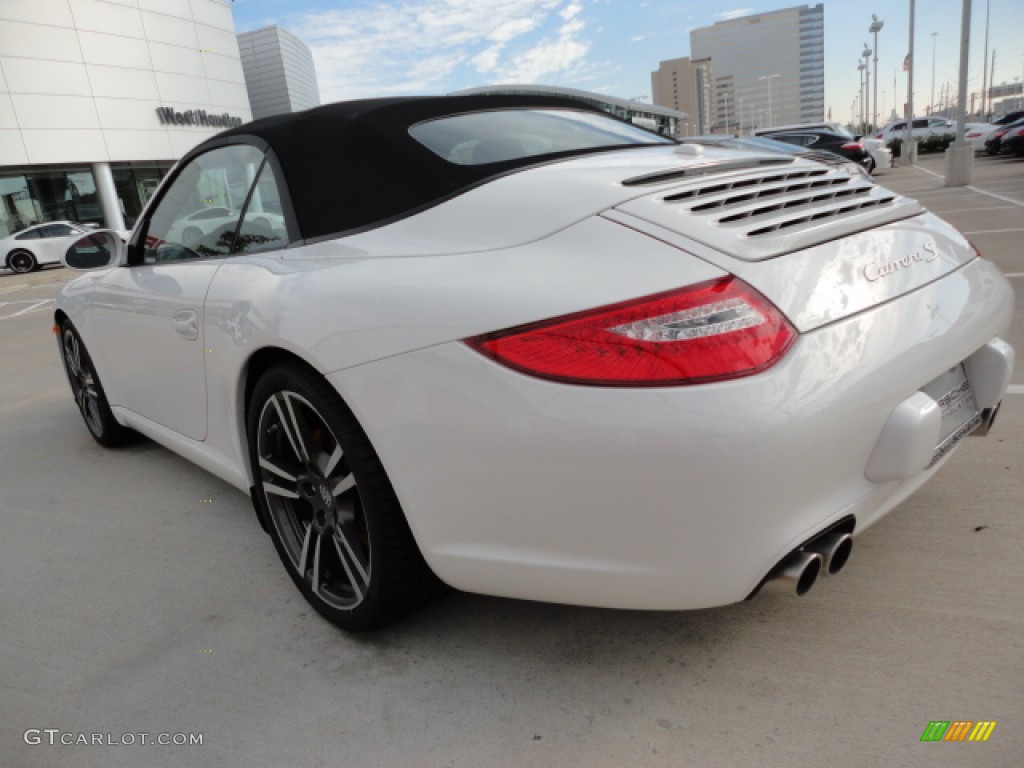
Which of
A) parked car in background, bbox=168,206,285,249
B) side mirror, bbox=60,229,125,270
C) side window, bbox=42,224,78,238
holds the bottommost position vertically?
side window, bbox=42,224,78,238

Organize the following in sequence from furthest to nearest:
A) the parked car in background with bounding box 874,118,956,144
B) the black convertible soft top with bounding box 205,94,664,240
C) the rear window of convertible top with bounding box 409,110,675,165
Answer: the parked car in background with bounding box 874,118,956,144
the rear window of convertible top with bounding box 409,110,675,165
the black convertible soft top with bounding box 205,94,664,240

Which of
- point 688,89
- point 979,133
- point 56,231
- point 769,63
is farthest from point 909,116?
point 688,89

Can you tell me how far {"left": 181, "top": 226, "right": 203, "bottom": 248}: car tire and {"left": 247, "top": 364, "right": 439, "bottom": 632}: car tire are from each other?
2.86 feet

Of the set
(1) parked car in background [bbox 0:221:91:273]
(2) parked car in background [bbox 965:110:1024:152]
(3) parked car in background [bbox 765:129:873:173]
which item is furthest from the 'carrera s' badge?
(2) parked car in background [bbox 965:110:1024:152]

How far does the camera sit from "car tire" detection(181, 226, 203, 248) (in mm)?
2664

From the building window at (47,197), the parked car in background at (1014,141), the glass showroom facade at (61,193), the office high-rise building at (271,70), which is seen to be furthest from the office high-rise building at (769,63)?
the building window at (47,197)

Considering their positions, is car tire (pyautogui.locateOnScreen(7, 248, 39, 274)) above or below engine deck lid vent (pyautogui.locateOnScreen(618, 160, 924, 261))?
below

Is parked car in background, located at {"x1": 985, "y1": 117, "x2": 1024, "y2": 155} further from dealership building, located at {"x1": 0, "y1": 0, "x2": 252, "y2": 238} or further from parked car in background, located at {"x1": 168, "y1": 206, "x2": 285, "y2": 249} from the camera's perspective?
dealership building, located at {"x1": 0, "y1": 0, "x2": 252, "y2": 238}

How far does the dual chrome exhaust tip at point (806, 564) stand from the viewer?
4.80 ft

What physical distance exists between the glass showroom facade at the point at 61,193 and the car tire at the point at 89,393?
24.7 meters

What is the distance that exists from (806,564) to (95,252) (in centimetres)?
325

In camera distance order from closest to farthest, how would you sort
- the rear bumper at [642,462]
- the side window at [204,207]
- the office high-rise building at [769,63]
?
the rear bumper at [642,462]
the side window at [204,207]
the office high-rise building at [769,63]

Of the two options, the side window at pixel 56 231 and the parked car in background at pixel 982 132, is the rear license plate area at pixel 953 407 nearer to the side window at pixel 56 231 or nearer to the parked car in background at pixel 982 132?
the side window at pixel 56 231

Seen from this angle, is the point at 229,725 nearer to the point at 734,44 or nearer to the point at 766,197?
the point at 766,197
